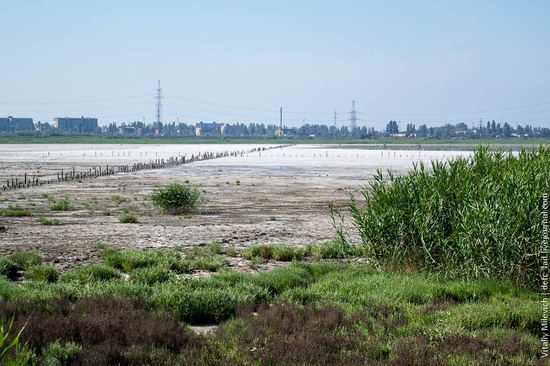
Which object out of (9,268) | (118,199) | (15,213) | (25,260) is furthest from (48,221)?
(9,268)

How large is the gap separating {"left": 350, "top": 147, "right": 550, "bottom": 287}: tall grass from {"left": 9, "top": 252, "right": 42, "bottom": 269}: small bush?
8856 millimetres

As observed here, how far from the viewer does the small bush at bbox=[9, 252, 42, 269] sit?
19906 millimetres

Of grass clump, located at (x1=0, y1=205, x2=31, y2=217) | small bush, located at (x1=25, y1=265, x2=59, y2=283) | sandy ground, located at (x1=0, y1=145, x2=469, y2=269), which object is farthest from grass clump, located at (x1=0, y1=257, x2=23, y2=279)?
grass clump, located at (x1=0, y1=205, x2=31, y2=217)

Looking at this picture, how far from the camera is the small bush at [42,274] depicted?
705 inches

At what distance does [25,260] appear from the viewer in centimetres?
2020

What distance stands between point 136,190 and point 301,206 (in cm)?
1639

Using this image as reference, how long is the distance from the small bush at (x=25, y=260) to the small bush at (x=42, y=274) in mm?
1353

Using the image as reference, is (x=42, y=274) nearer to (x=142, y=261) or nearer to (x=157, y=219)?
(x=142, y=261)

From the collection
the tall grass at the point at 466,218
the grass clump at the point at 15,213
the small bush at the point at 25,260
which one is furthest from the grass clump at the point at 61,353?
the grass clump at the point at 15,213

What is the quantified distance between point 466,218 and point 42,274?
10.2m

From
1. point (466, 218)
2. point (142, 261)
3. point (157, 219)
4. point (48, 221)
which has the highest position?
point (466, 218)

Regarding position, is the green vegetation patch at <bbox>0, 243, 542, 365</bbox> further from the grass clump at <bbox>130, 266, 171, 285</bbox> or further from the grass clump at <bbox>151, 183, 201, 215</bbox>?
the grass clump at <bbox>151, 183, 201, 215</bbox>

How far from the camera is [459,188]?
18094mm

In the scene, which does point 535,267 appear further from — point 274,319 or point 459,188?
point 274,319
